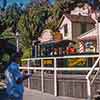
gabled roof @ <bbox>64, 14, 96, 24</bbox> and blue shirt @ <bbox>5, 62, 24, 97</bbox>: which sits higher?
gabled roof @ <bbox>64, 14, 96, 24</bbox>

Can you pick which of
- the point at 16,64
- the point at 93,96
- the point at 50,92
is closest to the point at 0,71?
the point at 50,92

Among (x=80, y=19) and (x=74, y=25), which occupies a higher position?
(x=80, y=19)

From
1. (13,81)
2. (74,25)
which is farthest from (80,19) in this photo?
(13,81)

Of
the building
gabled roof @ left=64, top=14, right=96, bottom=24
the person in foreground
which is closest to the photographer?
the person in foreground

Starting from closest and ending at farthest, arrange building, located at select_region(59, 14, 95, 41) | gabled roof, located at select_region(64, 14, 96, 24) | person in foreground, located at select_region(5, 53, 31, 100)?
person in foreground, located at select_region(5, 53, 31, 100)
building, located at select_region(59, 14, 95, 41)
gabled roof, located at select_region(64, 14, 96, 24)

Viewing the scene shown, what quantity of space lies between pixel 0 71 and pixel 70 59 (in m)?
5.00

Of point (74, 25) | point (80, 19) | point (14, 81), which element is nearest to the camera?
point (14, 81)

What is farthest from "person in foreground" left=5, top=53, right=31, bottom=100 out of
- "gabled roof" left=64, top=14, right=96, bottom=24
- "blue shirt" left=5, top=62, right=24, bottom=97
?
"gabled roof" left=64, top=14, right=96, bottom=24

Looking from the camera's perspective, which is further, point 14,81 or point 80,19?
point 80,19

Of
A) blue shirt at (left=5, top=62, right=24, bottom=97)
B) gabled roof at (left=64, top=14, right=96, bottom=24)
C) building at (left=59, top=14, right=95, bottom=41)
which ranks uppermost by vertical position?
gabled roof at (left=64, top=14, right=96, bottom=24)

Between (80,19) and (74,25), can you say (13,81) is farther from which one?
(80,19)

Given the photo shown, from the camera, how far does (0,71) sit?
1906 centimetres

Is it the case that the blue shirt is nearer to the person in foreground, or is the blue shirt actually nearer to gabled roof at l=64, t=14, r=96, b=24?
the person in foreground

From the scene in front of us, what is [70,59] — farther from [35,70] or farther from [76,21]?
[76,21]
